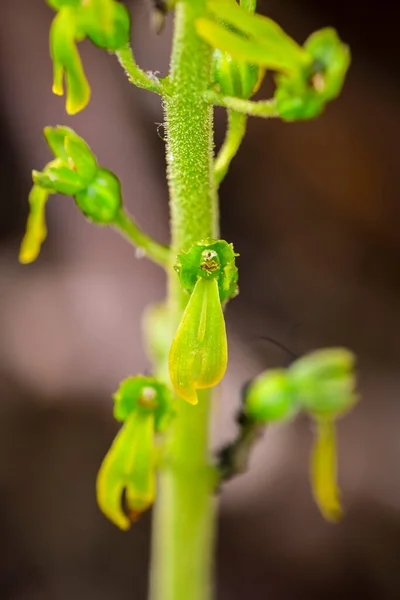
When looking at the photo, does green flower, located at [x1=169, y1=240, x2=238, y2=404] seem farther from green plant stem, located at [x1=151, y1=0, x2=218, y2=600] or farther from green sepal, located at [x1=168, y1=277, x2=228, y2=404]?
green plant stem, located at [x1=151, y1=0, x2=218, y2=600]

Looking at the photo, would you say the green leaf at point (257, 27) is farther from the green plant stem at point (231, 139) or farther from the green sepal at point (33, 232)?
the green sepal at point (33, 232)

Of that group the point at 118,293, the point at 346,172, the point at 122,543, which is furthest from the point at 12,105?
the point at 122,543

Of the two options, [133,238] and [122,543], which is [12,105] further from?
[133,238]

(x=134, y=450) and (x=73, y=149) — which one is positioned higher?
(x=73, y=149)

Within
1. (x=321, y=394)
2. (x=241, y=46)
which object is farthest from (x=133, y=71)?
(x=321, y=394)

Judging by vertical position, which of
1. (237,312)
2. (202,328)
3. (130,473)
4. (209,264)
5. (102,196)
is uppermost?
(237,312)

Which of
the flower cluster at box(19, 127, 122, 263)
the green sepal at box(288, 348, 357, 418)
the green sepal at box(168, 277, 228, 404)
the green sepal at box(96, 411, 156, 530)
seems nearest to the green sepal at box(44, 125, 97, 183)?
the flower cluster at box(19, 127, 122, 263)

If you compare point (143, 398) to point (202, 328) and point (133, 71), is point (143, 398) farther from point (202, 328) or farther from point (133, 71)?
point (133, 71)

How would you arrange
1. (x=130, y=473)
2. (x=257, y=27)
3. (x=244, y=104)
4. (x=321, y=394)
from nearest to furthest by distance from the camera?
1. (x=257, y=27)
2. (x=244, y=104)
3. (x=130, y=473)
4. (x=321, y=394)
